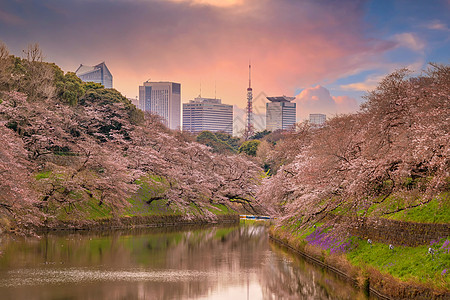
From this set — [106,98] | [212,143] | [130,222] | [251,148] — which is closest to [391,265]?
[130,222]

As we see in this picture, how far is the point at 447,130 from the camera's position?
62.4 ft

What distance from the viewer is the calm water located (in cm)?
2217

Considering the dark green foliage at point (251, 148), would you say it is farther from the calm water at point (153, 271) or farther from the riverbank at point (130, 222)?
the calm water at point (153, 271)

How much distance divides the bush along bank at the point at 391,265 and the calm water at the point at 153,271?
0.97 m

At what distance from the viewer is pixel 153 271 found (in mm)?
27359

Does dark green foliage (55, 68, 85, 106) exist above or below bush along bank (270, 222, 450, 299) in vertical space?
above

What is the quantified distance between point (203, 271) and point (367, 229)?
9621 mm

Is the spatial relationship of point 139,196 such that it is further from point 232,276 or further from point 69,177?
point 232,276

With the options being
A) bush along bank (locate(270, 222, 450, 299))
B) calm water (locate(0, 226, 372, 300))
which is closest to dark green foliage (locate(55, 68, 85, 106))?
calm water (locate(0, 226, 372, 300))

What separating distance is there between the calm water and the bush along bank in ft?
3.17

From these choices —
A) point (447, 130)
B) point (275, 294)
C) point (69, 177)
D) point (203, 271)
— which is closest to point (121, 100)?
point (69, 177)

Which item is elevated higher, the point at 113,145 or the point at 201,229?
the point at 113,145

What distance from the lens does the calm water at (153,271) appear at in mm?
22172

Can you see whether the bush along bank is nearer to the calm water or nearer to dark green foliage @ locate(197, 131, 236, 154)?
the calm water
